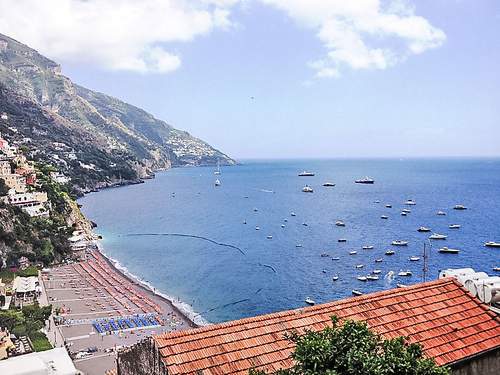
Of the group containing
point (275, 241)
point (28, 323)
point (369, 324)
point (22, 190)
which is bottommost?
point (275, 241)

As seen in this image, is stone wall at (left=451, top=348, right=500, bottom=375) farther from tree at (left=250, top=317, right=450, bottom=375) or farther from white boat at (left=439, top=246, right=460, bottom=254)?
white boat at (left=439, top=246, right=460, bottom=254)

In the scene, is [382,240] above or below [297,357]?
below

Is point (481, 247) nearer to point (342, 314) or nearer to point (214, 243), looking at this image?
point (214, 243)

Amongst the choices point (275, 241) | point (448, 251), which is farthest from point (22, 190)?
point (448, 251)

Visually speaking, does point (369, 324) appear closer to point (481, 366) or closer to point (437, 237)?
point (481, 366)

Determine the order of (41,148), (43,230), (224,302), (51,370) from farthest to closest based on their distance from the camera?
(41,148)
(43,230)
(224,302)
(51,370)

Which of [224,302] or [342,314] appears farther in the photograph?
[224,302]

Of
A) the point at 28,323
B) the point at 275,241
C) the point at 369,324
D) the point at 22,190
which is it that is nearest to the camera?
the point at 369,324

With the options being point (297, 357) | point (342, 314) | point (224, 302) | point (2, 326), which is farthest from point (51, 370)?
point (224, 302)
